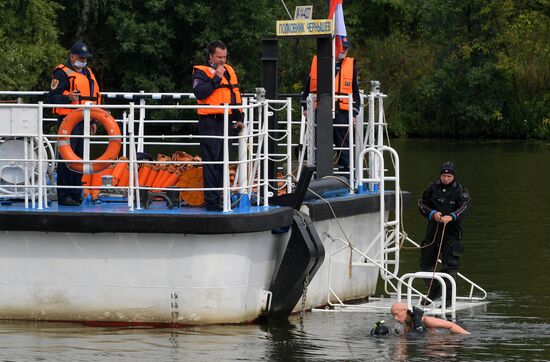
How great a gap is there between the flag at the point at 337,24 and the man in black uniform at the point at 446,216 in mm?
1858

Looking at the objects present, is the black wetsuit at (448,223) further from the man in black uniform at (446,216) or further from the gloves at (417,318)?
the gloves at (417,318)

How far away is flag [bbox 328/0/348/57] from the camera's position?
50.8 ft

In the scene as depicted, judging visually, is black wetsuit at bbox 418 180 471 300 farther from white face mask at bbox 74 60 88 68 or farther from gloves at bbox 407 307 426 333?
white face mask at bbox 74 60 88 68

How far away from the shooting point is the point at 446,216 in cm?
1480

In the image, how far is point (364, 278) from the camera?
613 inches

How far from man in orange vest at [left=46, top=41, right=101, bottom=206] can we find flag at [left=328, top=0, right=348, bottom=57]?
2816 millimetres

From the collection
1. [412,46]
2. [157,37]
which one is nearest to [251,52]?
[157,37]

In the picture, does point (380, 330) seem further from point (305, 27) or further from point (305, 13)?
point (305, 13)

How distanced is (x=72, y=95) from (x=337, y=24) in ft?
10.5

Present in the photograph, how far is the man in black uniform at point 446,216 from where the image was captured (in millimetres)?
14867

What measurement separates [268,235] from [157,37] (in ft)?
116

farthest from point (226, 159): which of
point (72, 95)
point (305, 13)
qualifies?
point (305, 13)

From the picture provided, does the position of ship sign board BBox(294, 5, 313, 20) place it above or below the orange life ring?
above

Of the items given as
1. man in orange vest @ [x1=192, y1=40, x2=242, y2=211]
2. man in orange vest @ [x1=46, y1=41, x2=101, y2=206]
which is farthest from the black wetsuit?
man in orange vest @ [x1=46, y1=41, x2=101, y2=206]
